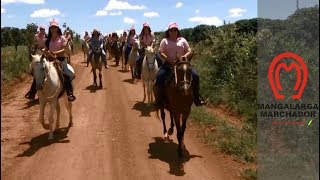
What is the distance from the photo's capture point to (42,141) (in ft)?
33.2

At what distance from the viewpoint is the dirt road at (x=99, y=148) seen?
26.9 feet

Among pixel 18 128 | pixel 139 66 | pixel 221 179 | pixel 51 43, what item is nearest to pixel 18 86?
pixel 139 66

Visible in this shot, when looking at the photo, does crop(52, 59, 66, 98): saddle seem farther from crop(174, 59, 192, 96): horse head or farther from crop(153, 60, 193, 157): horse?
crop(174, 59, 192, 96): horse head

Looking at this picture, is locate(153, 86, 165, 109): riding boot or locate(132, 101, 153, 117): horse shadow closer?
locate(153, 86, 165, 109): riding boot

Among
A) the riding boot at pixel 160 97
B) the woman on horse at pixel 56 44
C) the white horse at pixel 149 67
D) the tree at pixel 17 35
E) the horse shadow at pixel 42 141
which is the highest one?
the tree at pixel 17 35

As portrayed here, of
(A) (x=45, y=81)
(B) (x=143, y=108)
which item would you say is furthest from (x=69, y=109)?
(B) (x=143, y=108)

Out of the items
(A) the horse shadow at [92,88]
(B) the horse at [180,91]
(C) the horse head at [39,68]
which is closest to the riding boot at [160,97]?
(B) the horse at [180,91]

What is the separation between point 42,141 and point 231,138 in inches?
191

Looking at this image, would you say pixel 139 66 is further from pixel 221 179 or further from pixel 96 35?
pixel 221 179

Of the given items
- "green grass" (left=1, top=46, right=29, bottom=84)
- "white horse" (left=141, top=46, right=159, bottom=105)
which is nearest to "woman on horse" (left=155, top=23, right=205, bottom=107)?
"white horse" (left=141, top=46, right=159, bottom=105)

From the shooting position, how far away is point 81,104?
14477mm

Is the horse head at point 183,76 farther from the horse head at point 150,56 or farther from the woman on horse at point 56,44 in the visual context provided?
the horse head at point 150,56

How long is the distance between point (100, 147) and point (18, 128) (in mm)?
2973

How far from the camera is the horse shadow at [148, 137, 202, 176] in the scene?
8.50 m
